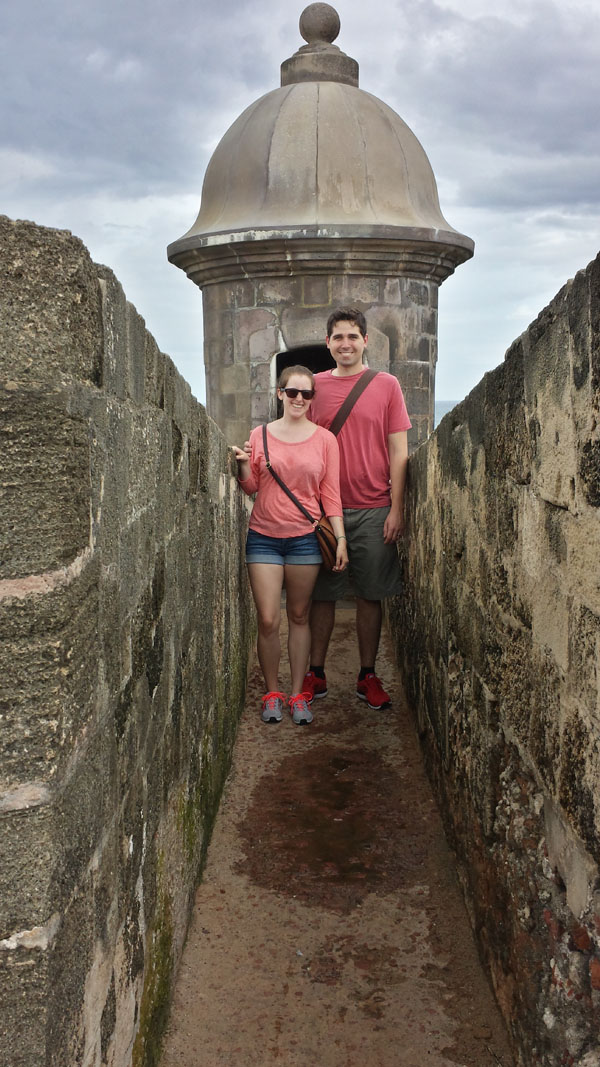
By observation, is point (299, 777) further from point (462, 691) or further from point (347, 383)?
point (347, 383)

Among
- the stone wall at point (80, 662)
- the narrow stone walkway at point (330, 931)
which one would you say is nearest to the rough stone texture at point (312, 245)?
the narrow stone walkway at point (330, 931)

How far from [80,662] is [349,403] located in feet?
10.6

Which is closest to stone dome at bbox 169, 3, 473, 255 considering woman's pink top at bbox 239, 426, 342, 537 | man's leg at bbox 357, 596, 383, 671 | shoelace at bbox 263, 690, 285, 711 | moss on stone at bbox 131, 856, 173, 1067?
woman's pink top at bbox 239, 426, 342, 537

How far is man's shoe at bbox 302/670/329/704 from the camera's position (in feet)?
15.8

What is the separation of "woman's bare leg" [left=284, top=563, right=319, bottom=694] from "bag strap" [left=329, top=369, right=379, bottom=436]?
0.68 m

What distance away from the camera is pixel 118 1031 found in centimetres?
176

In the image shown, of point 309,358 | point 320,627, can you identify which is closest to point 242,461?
point 320,627

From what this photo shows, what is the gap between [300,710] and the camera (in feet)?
14.7

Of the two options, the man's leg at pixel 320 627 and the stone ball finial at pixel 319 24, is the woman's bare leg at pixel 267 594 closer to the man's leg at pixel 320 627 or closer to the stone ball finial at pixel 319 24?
the man's leg at pixel 320 627

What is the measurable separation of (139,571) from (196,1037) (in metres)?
1.19

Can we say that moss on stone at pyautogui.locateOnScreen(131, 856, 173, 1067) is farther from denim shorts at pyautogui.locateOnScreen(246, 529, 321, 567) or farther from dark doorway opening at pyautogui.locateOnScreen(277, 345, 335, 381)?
dark doorway opening at pyautogui.locateOnScreen(277, 345, 335, 381)

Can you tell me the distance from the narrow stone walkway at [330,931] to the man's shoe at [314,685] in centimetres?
61

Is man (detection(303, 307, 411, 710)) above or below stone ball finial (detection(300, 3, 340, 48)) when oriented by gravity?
below

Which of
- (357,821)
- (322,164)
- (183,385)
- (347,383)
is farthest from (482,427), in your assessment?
(322,164)
